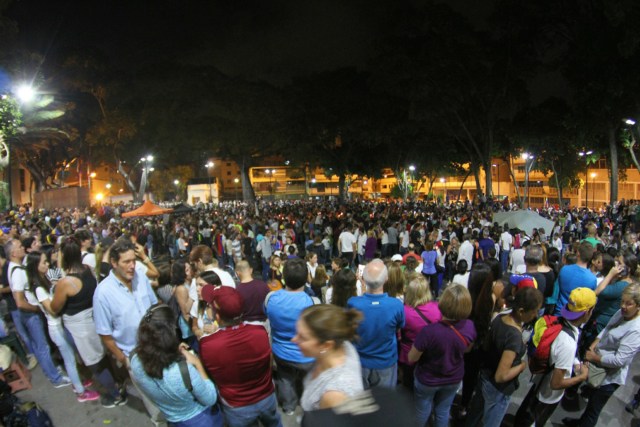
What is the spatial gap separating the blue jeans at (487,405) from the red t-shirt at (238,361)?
6.15 ft

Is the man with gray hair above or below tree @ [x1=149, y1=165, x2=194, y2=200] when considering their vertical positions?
below

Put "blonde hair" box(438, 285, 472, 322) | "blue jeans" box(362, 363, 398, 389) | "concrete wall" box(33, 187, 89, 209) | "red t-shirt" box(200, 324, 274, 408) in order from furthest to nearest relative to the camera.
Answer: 1. "concrete wall" box(33, 187, 89, 209)
2. "blue jeans" box(362, 363, 398, 389)
3. "blonde hair" box(438, 285, 472, 322)
4. "red t-shirt" box(200, 324, 274, 408)

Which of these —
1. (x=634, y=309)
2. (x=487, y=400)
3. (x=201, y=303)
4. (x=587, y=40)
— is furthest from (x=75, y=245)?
(x=587, y=40)

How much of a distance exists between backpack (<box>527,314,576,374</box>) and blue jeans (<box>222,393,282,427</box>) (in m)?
2.24

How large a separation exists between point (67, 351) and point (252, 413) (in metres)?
2.92

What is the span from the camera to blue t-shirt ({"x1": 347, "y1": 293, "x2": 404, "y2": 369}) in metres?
3.40

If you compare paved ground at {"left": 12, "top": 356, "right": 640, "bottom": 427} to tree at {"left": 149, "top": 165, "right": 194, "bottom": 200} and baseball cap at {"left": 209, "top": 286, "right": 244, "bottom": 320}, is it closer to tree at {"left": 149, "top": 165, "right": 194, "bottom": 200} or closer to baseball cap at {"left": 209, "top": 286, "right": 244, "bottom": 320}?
baseball cap at {"left": 209, "top": 286, "right": 244, "bottom": 320}

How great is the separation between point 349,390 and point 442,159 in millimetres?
37431

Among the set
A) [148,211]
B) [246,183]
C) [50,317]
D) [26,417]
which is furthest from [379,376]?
[246,183]

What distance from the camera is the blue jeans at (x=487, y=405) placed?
10.8 ft

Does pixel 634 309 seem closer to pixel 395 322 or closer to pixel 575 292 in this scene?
pixel 575 292

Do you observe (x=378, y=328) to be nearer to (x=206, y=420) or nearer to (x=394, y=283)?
(x=394, y=283)

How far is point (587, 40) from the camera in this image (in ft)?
67.4

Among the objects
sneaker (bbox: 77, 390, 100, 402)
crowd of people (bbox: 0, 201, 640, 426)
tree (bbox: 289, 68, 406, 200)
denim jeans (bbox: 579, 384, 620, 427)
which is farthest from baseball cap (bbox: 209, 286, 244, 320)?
tree (bbox: 289, 68, 406, 200)
